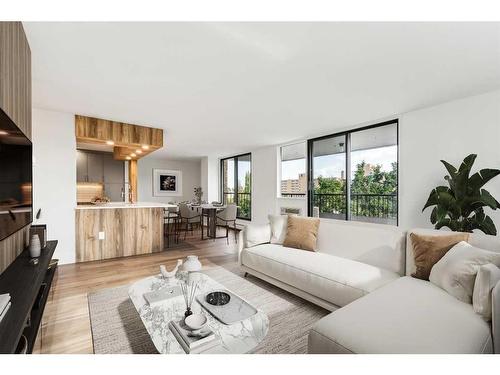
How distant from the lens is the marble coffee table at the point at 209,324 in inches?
51.1

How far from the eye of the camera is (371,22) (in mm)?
1645

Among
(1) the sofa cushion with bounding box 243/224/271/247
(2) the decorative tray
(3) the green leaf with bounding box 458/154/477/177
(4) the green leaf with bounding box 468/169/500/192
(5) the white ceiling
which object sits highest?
(5) the white ceiling

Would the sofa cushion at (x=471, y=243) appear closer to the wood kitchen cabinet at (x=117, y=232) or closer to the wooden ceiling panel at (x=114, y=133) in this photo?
the wood kitchen cabinet at (x=117, y=232)

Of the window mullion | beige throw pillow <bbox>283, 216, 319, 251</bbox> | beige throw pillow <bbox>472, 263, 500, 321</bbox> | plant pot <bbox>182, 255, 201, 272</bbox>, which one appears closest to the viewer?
beige throw pillow <bbox>472, 263, 500, 321</bbox>

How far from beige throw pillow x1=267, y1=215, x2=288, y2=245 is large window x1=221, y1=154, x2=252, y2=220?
145 inches

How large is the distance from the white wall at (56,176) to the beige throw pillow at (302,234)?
3.26m

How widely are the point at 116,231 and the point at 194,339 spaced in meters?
3.37

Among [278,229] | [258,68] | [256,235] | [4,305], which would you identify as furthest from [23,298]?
[278,229]

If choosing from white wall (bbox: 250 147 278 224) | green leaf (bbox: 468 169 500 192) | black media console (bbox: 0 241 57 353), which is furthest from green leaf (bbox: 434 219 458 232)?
black media console (bbox: 0 241 57 353)

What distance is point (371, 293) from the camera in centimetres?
169

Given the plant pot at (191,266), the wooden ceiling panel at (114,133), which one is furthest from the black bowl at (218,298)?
the wooden ceiling panel at (114,133)

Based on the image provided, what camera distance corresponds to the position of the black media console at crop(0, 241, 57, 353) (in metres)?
1.03

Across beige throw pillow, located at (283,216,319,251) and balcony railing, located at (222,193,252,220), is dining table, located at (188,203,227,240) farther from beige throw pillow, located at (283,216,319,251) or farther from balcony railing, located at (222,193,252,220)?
beige throw pillow, located at (283,216,319,251)
